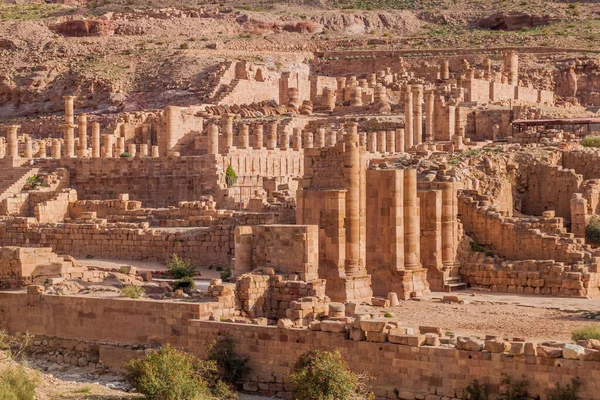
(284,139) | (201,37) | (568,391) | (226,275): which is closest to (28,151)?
(284,139)

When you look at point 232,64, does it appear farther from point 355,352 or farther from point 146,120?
point 355,352

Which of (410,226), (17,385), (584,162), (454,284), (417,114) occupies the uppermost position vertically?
Result: (417,114)

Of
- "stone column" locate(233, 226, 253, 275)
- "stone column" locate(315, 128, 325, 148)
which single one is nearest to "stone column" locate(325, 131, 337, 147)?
"stone column" locate(315, 128, 325, 148)

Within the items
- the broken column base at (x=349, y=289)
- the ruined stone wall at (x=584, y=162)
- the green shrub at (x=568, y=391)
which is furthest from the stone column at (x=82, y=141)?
the green shrub at (x=568, y=391)

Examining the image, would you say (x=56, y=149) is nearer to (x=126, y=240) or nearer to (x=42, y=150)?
(x=42, y=150)

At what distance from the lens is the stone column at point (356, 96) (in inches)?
2544

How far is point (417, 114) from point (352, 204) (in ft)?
79.1

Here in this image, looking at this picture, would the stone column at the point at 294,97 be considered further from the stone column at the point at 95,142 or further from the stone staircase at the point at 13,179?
the stone staircase at the point at 13,179

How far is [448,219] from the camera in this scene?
3422cm

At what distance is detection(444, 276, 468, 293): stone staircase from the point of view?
33.3 meters

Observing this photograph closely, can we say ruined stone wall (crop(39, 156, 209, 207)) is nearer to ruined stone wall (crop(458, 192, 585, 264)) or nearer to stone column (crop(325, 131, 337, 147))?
stone column (crop(325, 131, 337, 147))

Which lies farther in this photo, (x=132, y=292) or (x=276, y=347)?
(x=132, y=292)

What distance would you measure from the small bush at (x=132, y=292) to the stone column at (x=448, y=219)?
7.92 meters

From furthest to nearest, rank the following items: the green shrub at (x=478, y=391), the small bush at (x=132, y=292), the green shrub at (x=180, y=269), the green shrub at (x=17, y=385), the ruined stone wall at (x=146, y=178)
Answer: the ruined stone wall at (x=146, y=178) < the green shrub at (x=180, y=269) < the small bush at (x=132, y=292) < the green shrub at (x=478, y=391) < the green shrub at (x=17, y=385)
